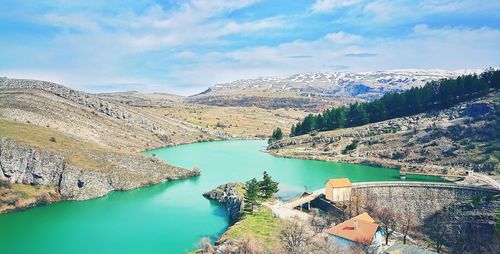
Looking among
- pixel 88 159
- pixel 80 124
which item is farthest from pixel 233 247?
pixel 80 124

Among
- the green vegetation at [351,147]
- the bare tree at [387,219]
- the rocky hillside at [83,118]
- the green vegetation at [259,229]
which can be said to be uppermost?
the rocky hillside at [83,118]

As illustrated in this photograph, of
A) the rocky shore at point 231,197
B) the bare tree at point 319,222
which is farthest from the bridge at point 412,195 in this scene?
the rocky shore at point 231,197

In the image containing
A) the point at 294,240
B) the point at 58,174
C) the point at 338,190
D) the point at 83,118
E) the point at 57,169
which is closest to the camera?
the point at 294,240

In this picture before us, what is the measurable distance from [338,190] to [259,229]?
23.1m

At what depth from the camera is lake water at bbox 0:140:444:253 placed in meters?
64.0

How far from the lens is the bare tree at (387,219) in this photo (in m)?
63.4

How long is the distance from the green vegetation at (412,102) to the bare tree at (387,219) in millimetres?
81657

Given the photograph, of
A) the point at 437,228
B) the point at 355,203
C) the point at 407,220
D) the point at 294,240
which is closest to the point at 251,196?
the point at 355,203

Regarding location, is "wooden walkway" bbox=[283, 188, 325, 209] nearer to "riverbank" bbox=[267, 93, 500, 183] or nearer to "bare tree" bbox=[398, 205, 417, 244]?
"bare tree" bbox=[398, 205, 417, 244]

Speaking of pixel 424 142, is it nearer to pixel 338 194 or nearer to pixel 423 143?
pixel 423 143

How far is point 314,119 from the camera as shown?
173875 millimetres

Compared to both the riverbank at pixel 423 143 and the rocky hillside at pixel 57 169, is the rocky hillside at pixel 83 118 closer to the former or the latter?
the rocky hillside at pixel 57 169

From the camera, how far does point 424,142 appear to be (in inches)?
4884

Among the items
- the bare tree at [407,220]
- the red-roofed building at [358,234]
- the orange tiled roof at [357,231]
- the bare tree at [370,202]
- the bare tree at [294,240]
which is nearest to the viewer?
the bare tree at [294,240]
